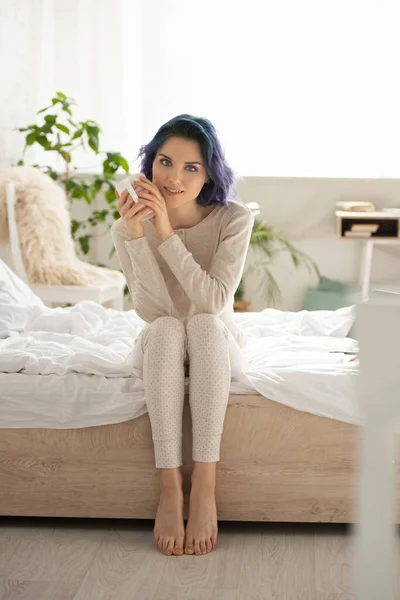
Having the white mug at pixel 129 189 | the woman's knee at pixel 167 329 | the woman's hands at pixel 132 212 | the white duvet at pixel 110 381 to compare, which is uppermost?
the white mug at pixel 129 189

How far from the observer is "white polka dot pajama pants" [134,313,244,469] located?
7.39 feet

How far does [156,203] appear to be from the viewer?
2.41m

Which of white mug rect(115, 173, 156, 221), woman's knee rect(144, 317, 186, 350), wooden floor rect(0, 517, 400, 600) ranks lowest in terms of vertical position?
wooden floor rect(0, 517, 400, 600)

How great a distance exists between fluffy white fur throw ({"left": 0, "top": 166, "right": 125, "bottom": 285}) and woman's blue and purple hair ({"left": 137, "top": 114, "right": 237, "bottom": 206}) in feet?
4.91

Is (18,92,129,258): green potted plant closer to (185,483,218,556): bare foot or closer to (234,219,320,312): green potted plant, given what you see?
(234,219,320,312): green potted plant

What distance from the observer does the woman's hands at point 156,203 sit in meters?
2.41

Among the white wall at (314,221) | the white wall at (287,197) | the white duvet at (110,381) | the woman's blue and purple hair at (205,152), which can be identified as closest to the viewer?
the white duvet at (110,381)

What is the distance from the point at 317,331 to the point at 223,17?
2758 mm

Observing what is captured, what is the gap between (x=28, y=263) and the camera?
3.97 meters

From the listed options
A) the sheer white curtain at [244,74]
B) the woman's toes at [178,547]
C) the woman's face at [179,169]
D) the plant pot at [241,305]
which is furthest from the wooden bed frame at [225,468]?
the sheer white curtain at [244,74]

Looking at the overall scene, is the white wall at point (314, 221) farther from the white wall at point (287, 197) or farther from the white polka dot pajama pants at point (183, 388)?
the white polka dot pajama pants at point (183, 388)

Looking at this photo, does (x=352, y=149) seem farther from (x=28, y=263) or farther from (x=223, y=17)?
(x=28, y=263)

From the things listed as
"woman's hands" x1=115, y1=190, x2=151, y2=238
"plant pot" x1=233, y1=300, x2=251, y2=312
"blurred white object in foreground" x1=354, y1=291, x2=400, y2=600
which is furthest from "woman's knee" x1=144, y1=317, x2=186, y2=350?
"plant pot" x1=233, y1=300, x2=251, y2=312

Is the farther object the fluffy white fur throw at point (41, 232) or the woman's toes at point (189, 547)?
the fluffy white fur throw at point (41, 232)
